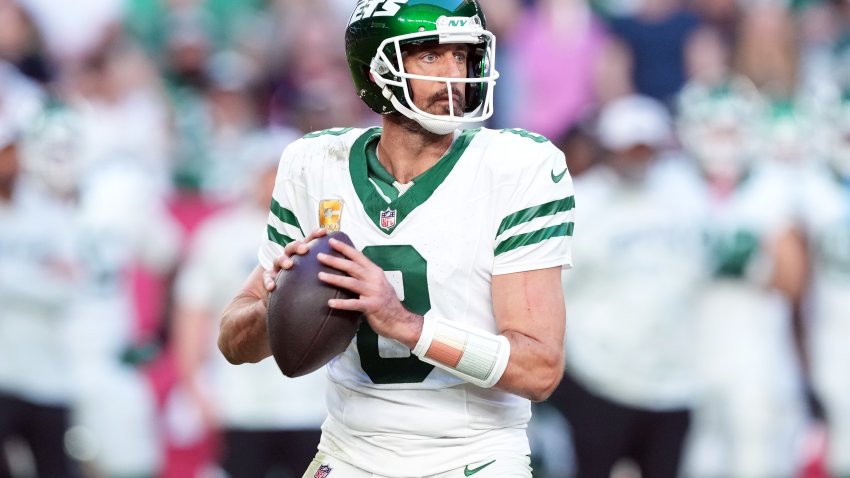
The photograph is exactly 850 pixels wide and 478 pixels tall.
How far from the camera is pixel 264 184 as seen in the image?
6.19 m

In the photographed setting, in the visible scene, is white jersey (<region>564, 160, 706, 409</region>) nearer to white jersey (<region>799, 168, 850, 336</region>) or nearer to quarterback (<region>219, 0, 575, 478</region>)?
white jersey (<region>799, 168, 850, 336</region>)

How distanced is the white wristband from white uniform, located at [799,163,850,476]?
432cm

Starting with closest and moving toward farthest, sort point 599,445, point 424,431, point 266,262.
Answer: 1. point 424,431
2. point 266,262
3. point 599,445

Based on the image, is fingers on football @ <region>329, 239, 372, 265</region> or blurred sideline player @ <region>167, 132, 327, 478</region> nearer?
fingers on football @ <region>329, 239, 372, 265</region>

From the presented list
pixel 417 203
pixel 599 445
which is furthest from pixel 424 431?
pixel 599 445

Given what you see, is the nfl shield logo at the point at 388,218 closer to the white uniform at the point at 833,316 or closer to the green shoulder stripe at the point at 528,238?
the green shoulder stripe at the point at 528,238

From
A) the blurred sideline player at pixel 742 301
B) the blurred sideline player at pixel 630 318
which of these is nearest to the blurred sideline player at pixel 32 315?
the blurred sideline player at pixel 630 318

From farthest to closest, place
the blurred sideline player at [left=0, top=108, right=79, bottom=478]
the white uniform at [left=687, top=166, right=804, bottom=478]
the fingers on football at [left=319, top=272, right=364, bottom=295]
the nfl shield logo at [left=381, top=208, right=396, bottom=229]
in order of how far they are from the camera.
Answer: the white uniform at [left=687, top=166, right=804, bottom=478]
the blurred sideline player at [left=0, top=108, right=79, bottom=478]
the nfl shield logo at [left=381, top=208, right=396, bottom=229]
the fingers on football at [left=319, top=272, right=364, bottom=295]

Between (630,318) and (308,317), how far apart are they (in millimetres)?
3867

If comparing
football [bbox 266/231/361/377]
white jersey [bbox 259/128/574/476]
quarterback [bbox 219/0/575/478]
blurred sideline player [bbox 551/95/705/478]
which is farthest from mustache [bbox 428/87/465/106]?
blurred sideline player [bbox 551/95/705/478]

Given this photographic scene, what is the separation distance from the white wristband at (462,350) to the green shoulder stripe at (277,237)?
498 millimetres

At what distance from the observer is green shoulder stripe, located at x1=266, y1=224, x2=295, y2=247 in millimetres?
2992

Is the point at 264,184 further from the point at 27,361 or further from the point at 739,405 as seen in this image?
the point at 739,405

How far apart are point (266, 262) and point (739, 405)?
3.94 m
